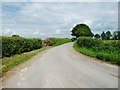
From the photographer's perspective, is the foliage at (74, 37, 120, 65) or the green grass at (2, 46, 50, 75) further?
the foliage at (74, 37, 120, 65)

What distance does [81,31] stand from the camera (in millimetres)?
86625

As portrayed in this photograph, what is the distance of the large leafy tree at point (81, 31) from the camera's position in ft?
284

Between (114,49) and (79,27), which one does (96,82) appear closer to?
(114,49)

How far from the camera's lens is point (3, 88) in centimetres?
1059

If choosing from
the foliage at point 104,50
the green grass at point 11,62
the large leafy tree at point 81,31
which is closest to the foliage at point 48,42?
the foliage at point 104,50

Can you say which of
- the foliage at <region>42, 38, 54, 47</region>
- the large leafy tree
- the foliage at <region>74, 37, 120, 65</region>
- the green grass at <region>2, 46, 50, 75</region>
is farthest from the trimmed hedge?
the large leafy tree

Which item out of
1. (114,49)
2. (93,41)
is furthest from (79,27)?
(114,49)

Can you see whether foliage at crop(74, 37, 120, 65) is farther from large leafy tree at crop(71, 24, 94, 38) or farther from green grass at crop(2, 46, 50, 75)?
large leafy tree at crop(71, 24, 94, 38)

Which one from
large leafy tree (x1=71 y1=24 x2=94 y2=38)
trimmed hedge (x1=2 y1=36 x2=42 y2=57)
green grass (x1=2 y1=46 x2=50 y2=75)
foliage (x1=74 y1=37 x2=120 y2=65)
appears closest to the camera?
green grass (x1=2 y1=46 x2=50 y2=75)

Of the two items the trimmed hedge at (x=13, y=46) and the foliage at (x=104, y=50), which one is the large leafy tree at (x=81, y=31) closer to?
the foliage at (x=104, y=50)

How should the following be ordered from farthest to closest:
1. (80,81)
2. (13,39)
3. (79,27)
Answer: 1. (79,27)
2. (13,39)
3. (80,81)

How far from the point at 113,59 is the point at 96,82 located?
335 inches

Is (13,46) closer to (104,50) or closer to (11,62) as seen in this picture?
(11,62)

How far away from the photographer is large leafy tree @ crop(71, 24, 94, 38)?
8669cm
